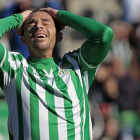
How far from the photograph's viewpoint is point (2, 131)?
6430 mm

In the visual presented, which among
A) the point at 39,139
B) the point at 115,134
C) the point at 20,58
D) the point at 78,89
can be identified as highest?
the point at 20,58

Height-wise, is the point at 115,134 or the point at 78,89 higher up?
→ the point at 78,89

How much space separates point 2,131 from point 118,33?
2119 mm

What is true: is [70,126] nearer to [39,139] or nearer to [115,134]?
[39,139]

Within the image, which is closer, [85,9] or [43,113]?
[43,113]

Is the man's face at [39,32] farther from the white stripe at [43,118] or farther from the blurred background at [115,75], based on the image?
the blurred background at [115,75]

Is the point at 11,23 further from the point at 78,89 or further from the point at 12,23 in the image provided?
the point at 78,89

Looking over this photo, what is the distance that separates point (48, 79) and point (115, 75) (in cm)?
349

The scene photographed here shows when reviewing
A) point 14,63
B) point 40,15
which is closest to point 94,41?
point 40,15

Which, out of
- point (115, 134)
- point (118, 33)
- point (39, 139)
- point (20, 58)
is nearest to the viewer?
point (39, 139)

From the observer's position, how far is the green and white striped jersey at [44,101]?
317 centimetres

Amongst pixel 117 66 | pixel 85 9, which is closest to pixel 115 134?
pixel 117 66

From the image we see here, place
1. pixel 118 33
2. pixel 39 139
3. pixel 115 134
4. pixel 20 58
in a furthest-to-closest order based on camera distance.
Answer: pixel 118 33 → pixel 115 134 → pixel 20 58 → pixel 39 139

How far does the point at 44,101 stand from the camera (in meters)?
3.18
